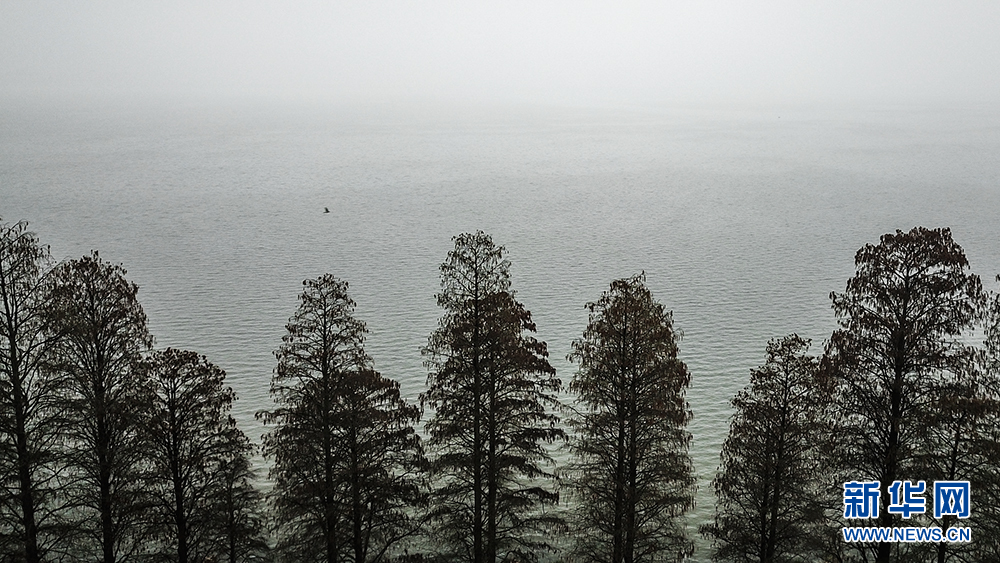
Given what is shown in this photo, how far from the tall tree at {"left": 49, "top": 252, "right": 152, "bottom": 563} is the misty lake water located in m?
18.4

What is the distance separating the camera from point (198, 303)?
63.2m

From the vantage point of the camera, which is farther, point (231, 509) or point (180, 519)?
point (231, 509)

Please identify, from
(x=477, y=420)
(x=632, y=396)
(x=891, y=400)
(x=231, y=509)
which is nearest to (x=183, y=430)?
(x=231, y=509)

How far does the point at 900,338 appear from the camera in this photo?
1995 cm

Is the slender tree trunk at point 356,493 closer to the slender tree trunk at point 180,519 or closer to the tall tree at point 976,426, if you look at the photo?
the slender tree trunk at point 180,519

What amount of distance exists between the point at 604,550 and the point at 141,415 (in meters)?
14.8

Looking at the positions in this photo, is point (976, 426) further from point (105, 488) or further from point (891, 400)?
point (105, 488)

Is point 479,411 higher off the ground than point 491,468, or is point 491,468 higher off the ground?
point 479,411

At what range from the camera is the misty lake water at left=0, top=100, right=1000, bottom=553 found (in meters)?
54.9

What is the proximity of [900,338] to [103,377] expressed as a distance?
2030cm

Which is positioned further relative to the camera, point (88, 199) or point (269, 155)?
point (269, 155)

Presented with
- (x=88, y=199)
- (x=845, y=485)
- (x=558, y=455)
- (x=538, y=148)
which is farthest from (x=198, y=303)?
(x=538, y=148)

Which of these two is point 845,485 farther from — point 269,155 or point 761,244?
point 269,155

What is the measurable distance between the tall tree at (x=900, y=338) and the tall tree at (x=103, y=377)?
1807 centimetres
